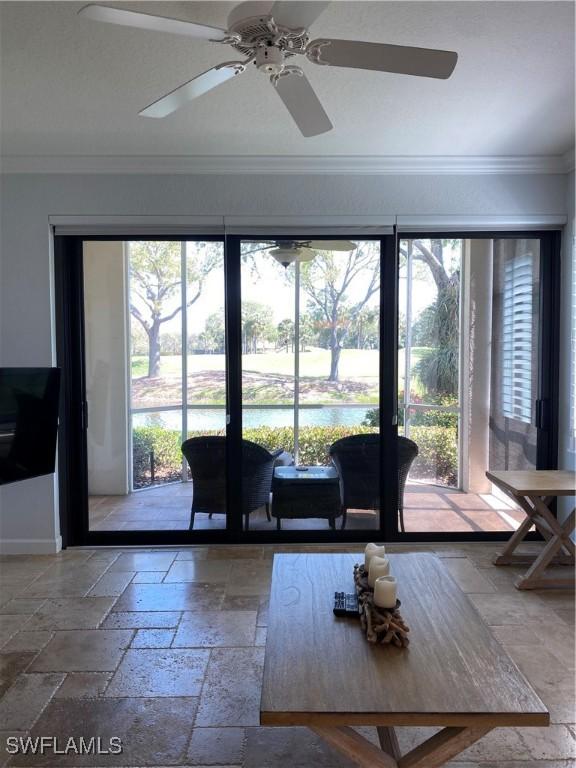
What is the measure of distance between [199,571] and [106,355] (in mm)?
1712


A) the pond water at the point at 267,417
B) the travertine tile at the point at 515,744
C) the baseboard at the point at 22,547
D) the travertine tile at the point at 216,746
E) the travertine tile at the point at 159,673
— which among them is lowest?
the travertine tile at the point at 515,744

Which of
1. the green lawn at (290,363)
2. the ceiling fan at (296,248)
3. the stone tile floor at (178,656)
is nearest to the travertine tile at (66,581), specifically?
the stone tile floor at (178,656)

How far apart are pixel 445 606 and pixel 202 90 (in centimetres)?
221

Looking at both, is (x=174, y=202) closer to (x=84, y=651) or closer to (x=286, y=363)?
(x=286, y=363)

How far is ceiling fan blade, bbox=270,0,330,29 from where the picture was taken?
155cm

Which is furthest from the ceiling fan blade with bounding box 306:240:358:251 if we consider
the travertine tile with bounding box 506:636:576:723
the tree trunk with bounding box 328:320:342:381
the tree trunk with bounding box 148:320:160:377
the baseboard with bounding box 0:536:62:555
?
the baseboard with bounding box 0:536:62:555

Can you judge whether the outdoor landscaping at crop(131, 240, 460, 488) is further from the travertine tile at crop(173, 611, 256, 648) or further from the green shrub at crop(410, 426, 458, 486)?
the travertine tile at crop(173, 611, 256, 648)

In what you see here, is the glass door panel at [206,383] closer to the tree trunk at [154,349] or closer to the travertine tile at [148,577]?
the tree trunk at [154,349]

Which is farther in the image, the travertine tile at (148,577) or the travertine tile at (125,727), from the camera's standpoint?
the travertine tile at (148,577)

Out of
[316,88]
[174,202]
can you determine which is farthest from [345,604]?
[174,202]

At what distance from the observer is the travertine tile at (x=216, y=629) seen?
266cm

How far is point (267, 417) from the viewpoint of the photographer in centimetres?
404

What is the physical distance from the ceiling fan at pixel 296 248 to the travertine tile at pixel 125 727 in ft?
9.28

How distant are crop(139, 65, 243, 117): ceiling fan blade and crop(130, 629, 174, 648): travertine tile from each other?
8.06ft
